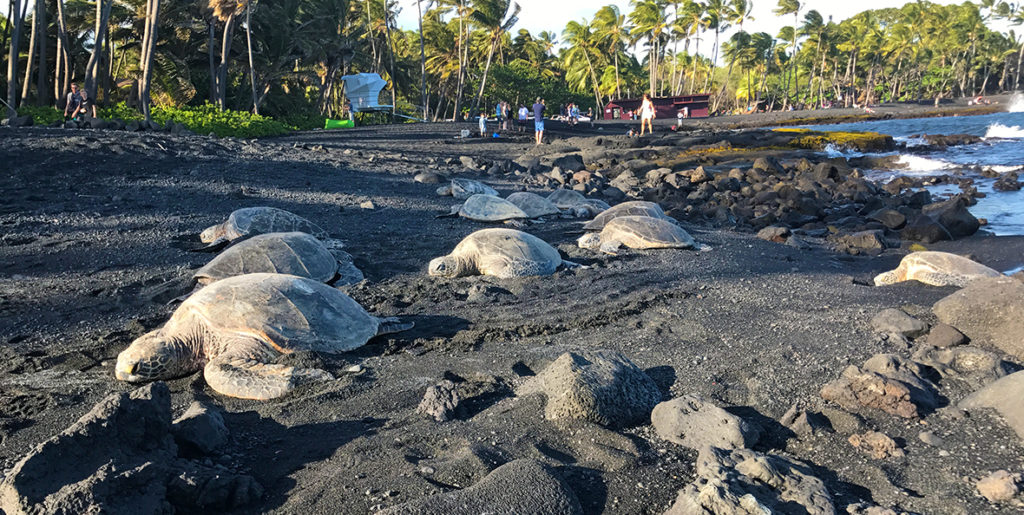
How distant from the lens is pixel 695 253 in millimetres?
7242

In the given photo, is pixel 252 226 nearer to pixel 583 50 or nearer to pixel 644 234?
pixel 644 234

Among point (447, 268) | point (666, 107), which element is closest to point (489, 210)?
point (447, 268)

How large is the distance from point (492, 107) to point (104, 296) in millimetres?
50046

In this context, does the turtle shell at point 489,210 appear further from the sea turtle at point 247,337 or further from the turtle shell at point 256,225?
the sea turtle at point 247,337

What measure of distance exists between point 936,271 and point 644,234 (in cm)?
278

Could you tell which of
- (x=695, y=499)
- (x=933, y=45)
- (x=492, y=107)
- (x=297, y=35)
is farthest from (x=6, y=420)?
(x=933, y=45)

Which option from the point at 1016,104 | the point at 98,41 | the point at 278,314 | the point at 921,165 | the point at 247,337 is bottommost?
the point at 921,165

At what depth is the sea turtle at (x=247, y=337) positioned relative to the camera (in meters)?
3.52

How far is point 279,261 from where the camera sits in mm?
5145

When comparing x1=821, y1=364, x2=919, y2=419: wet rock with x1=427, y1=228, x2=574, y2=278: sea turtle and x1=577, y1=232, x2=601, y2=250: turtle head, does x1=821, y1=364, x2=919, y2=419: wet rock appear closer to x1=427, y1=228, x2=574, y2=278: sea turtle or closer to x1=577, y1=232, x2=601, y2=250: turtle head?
x1=427, y1=228, x2=574, y2=278: sea turtle

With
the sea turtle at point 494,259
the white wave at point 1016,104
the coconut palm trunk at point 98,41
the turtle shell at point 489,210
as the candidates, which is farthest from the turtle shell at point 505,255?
the white wave at point 1016,104

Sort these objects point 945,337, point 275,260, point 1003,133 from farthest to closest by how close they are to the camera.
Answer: point 1003,133, point 275,260, point 945,337

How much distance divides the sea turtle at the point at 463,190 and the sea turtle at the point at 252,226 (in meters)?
3.82

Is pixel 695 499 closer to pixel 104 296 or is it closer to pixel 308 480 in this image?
pixel 308 480
